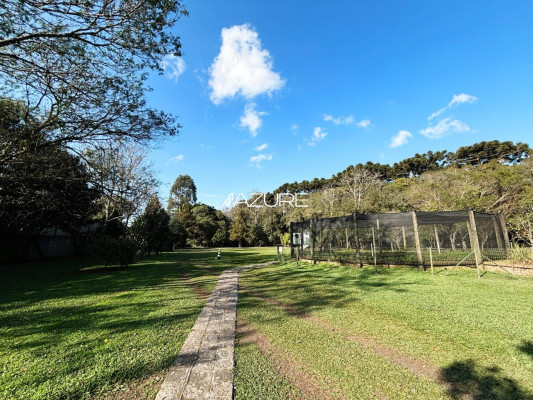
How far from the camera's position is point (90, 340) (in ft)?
10.6

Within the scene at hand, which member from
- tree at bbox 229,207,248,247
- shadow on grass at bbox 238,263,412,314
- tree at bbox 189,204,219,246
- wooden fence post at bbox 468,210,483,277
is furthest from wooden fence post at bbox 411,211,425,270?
tree at bbox 189,204,219,246

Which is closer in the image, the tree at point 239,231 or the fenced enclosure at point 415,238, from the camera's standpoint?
the fenced enclosure at point 415,238

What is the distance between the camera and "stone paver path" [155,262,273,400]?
6.97 feet

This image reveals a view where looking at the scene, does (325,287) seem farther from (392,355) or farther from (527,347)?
(527,347)

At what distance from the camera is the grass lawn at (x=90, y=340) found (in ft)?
7.32

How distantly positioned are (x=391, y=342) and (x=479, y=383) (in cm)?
96

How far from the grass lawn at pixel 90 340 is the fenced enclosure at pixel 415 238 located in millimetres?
6668

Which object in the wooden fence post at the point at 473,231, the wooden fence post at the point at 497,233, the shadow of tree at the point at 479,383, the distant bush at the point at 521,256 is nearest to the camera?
the shadow of tree at the point at 479,383

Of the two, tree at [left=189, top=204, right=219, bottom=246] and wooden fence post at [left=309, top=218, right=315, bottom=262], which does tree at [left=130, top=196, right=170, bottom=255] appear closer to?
wooden fence post at [left=309, top=218, right=315, bottom=262]

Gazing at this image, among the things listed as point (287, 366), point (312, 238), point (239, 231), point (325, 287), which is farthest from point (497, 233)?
point (239, 231)

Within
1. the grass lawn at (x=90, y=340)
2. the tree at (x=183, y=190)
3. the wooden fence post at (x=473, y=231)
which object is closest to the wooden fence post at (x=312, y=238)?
the wooden fence post at (x=473, y=231)

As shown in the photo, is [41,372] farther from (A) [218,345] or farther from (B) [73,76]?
(B) [73,76]

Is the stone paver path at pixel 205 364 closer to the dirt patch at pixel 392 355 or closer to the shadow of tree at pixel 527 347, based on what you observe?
the dirt patch at pixel 392 355

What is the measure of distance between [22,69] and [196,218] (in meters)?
34.3
